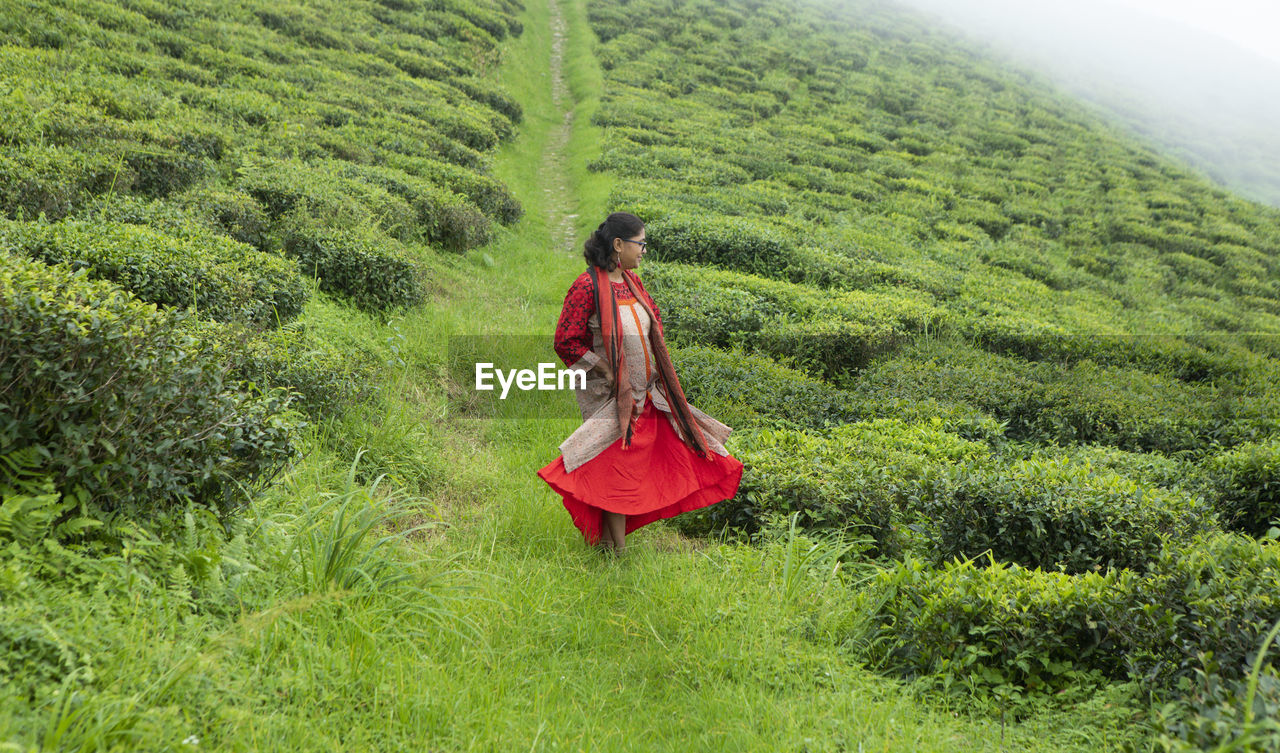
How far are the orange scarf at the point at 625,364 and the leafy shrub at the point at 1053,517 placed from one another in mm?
1525

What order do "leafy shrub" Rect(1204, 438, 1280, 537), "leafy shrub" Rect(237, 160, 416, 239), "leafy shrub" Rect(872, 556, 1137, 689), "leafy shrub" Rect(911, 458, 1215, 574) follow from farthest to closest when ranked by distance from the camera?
"leafy shrub" Rect(237, 160, 416, 239) → "leafy shrub" Rect(1204, 438, 1280, 537) → "leafy shrub" Rect(911, 458, 1215, 574) → "leafy shrub" Rect(872, 556, 1137, 689)

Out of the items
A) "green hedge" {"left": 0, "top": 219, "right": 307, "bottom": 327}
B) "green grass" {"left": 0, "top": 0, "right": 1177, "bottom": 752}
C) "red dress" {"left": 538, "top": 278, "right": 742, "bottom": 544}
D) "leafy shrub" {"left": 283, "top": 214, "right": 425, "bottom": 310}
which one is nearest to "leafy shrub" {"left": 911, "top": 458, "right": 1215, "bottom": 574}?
"green grass" {"left": 0, "top": 0, "right": 1177, "bottom": 752}

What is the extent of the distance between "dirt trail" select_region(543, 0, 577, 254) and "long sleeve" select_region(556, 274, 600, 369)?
851cm

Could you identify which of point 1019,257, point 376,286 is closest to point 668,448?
point 376,286

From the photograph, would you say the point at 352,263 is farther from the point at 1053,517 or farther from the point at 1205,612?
the point at 1205,612

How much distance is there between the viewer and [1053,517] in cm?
413

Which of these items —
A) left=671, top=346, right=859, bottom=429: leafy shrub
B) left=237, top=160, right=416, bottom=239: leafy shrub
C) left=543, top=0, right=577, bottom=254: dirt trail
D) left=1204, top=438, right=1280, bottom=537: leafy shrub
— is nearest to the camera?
left=1204, top=438, right=1280, bottom=537: leafy shrub

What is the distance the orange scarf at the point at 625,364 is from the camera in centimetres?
420

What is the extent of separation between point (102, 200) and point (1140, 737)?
27.3 feet

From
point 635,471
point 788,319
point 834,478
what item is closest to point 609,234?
point 635,471

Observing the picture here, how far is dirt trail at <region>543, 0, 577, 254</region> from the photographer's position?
13.8 meters

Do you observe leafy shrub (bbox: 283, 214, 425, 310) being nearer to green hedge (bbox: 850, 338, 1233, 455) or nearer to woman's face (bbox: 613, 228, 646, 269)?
woman's face (bbox: 613, 228, 646, 269)

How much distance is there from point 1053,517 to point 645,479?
2.33 m

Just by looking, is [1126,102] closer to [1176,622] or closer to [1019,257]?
[1019,257]
